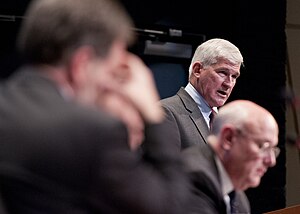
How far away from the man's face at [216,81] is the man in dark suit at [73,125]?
167 centimetres

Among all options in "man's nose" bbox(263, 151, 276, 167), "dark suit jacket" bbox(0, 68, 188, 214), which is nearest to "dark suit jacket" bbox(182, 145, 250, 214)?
"man's nose" bbox(263, 151, 276, 167)

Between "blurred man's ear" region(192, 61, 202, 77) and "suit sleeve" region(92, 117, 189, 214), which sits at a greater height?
"suit sleeve" region(92, 117, 189, 214)

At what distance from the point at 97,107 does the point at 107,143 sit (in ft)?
0.24

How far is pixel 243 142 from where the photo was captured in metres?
1.86

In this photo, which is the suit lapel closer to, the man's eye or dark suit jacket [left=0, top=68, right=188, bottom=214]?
the man's eye

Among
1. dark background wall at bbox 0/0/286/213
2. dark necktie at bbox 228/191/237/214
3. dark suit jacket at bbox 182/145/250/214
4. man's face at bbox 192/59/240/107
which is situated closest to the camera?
dark suit jacket at bbox 182/145/250/214

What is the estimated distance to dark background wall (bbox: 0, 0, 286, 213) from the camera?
4371 millimetres

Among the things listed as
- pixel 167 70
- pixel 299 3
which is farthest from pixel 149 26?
pixel 299 3

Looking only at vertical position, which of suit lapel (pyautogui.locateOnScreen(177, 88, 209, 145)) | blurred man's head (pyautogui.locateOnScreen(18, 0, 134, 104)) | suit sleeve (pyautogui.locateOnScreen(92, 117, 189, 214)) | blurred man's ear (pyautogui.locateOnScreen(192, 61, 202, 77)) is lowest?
suit lapel (pyautogui.locateOnScreen(177, 88, 209, 145))

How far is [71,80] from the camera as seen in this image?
1.07m

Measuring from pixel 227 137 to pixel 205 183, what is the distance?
0.46ft

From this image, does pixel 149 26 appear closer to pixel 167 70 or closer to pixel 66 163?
pixel 167 70

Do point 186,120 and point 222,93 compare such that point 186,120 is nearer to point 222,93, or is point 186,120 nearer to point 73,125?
point 222,93

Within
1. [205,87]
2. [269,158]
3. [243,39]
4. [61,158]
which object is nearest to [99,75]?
[61,158]
